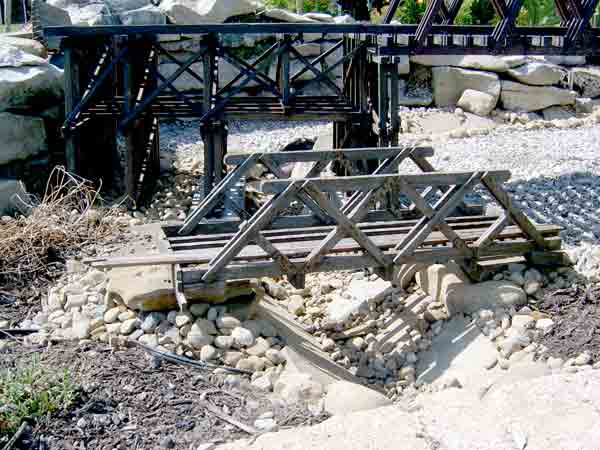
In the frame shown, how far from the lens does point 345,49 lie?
14039mm

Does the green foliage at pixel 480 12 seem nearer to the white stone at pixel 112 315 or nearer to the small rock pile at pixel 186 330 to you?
the small rock pile at pixel 186 330

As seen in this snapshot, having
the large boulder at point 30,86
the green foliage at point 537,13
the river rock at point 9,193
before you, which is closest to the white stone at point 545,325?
the river rock at point 9,193

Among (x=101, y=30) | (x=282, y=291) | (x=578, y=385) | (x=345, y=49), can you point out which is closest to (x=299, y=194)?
(x=282, y=291)

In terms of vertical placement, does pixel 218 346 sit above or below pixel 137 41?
below

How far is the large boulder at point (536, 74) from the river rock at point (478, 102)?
0.89m

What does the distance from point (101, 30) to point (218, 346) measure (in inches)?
237

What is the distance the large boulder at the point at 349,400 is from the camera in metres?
5.82

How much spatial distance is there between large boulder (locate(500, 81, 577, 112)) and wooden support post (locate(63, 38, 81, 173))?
1012cm

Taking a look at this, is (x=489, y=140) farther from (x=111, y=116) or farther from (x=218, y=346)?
(x=218, y=346)

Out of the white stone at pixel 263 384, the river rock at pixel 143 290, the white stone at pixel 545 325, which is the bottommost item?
the white stone at pixel 263 384

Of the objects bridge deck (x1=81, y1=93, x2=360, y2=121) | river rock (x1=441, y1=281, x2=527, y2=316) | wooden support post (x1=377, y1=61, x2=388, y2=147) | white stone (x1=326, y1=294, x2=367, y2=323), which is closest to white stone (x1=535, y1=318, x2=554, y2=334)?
river rock (x1=441, y1=281, x2=527, y2=316)

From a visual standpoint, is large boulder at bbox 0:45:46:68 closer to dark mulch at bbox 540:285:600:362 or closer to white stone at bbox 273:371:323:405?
white stone at bbox 273:371:323:405

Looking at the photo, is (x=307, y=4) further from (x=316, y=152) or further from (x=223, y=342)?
(x=223, y=342)

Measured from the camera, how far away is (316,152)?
27.2ft
